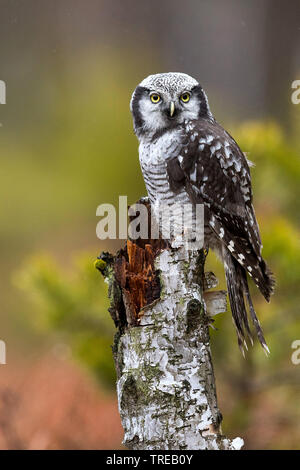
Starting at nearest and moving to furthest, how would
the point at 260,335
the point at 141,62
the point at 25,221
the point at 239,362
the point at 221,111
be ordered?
1. the point at 260,335
2. the point at 239,362
3. the point at 221,111
4. the point at 141,62
5. the point at 25,221

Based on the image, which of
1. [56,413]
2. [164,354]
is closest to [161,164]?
[164,354]

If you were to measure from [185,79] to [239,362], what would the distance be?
1482 millimetres

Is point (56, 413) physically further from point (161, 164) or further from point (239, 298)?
point (161, 164)

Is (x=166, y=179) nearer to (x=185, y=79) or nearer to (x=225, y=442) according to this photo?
(x=185, y=79)

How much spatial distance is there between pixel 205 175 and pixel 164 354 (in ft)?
2.52

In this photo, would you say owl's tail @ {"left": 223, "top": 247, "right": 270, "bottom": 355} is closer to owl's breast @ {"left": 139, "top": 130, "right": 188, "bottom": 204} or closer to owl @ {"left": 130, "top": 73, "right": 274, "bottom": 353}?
owl @ {"left": 130, "top": 73, "right": 274, "bottom": 353}

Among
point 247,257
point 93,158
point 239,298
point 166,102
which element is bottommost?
point 239,298

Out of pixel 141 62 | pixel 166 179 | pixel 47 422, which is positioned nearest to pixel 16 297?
pixel 47 422

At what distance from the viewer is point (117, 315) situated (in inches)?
63.4

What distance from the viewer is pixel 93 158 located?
5.13 metres

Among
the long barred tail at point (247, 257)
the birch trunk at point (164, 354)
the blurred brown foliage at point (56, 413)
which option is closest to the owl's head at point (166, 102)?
the long barred tail at point (247, 257)

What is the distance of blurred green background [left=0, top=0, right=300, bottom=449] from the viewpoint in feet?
9.27

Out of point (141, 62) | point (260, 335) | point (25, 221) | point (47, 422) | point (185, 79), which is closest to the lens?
point (260, 335)

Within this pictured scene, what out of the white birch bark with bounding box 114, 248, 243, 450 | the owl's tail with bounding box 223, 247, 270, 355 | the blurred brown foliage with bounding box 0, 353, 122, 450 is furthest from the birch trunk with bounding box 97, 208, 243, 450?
the blurred brown foliage with bounding box 0, 353, 122, 450
